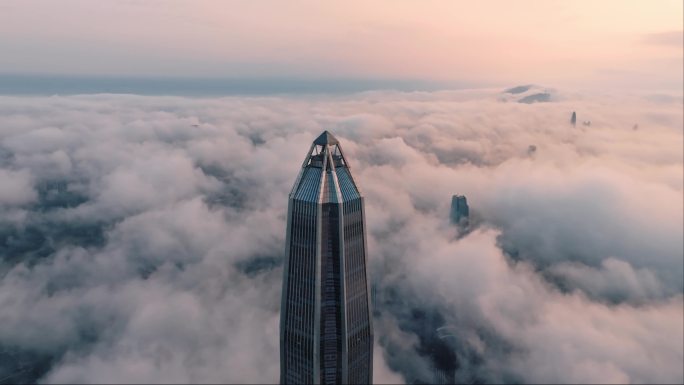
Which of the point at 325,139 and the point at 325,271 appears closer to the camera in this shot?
the point at 325,139

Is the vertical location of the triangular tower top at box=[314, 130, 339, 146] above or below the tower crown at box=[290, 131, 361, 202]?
above

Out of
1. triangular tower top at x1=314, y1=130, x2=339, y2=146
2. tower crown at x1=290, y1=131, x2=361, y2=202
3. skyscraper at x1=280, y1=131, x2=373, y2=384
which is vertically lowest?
skyscraper at x1=280, y1=131, x2=373, y2=384

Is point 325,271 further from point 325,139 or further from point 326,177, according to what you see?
Answer: point 325,139

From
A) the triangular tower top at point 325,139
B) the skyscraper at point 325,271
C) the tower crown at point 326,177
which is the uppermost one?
the triangular tower top at point 325,139

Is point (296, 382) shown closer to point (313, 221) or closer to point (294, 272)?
point (294, 272)

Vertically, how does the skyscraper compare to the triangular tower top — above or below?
below

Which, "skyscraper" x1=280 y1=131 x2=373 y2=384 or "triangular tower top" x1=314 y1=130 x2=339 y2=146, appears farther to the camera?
"triangular tower top" x1=314 y1=130 x2=339 y2=146

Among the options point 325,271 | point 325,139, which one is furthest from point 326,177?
point 325,271

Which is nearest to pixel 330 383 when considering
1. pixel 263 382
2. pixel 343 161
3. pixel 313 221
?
pixel 313 221
